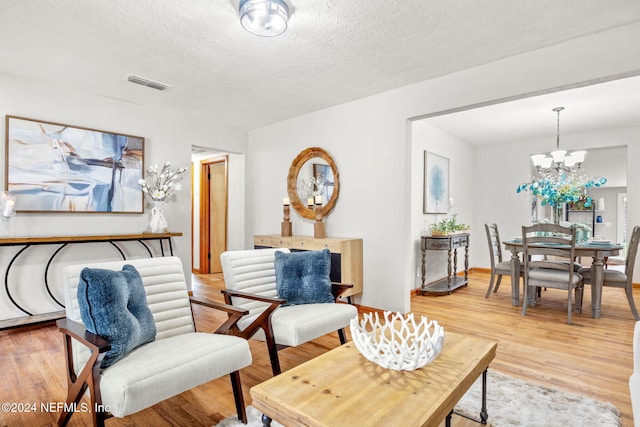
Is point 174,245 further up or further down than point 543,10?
further down

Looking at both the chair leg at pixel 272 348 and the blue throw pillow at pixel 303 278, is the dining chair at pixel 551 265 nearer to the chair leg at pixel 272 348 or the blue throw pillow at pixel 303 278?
the blue throw pillow at pixel 303 278

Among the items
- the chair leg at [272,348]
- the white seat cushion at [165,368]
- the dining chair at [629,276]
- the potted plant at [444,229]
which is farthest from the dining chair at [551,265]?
the white seat cushion at [165,368]

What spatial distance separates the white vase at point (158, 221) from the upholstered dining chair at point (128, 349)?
228cm

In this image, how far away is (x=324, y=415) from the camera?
47.1 inches

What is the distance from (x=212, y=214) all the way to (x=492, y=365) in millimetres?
5270

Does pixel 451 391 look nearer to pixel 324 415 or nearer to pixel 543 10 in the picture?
pixel 324 415

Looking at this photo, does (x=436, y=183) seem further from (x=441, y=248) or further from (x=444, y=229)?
(x=441, y=248)

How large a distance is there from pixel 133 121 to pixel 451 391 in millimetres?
4347

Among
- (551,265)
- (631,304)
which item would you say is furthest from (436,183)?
(631,304)

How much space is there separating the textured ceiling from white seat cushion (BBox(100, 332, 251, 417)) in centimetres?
207

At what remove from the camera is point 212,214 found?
656 cm

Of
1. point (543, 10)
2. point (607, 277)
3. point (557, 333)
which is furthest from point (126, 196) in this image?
point (607, 277)

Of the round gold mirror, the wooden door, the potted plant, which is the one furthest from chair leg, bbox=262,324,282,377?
the wooden door

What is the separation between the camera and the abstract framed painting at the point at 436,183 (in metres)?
5.24
